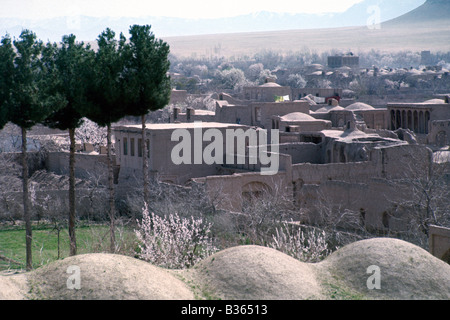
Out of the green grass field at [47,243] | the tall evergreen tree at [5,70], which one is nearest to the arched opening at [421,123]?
the green grass field at [47,243]

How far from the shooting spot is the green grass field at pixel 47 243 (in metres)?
22.0

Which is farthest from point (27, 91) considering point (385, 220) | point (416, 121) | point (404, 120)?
point (404, 120)

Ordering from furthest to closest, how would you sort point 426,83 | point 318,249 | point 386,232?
point 426,83 < point 386,232 < point 318,249

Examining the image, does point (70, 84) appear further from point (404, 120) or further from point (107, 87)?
point (404, 120)

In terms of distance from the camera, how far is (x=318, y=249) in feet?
60.8

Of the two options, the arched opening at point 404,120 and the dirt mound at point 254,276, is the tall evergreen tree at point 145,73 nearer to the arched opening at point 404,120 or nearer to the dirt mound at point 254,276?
the dirt mound at point 254,276

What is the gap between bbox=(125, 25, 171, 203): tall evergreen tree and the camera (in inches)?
908

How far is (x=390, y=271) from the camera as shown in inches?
508

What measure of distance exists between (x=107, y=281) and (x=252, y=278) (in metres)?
2.40

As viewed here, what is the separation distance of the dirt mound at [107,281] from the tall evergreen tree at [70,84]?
10.1m

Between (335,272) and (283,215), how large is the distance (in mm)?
10978

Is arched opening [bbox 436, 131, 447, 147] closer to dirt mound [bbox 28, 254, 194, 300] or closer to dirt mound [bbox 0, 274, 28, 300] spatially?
dirt mound [bbox 28, 254, 194, 300]

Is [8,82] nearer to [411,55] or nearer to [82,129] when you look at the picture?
[82,129]
